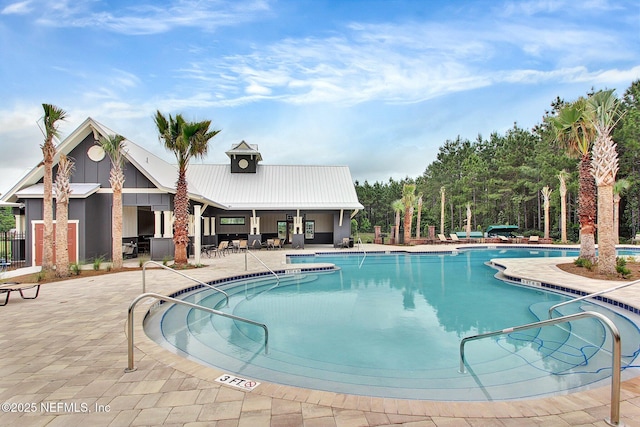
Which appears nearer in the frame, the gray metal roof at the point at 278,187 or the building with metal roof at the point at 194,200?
the building with metal roof at the point at 194,200

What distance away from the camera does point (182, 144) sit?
1072 centimetres

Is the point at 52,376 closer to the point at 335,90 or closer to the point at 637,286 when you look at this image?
the point at 637,286

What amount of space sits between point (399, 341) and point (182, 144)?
9.03 m

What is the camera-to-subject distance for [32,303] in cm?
615

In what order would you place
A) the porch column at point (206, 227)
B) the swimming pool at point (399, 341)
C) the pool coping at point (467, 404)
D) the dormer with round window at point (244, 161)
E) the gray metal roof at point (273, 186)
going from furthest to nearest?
the dormer with round window at point (244, 161), the gray metal roof at point (273, 186), the porch column at point (206, 227), the swimming pool at point (399, 341), the pool coping at point (467, 404)

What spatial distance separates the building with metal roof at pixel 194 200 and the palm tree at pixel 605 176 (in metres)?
11.8

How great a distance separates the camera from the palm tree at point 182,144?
10711 mm

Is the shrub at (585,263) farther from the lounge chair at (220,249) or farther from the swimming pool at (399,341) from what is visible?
the lounge chair at (220,249)

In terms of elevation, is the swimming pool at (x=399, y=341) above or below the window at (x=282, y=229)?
below

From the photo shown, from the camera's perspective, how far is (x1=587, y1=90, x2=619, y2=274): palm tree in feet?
28.9

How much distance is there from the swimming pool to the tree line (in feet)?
26.7

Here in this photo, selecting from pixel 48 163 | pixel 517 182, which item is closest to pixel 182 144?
pixel 48 163

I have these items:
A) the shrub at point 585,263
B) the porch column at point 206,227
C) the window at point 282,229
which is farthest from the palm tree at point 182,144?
the shrub at point 585,263

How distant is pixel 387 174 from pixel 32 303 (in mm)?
43772
